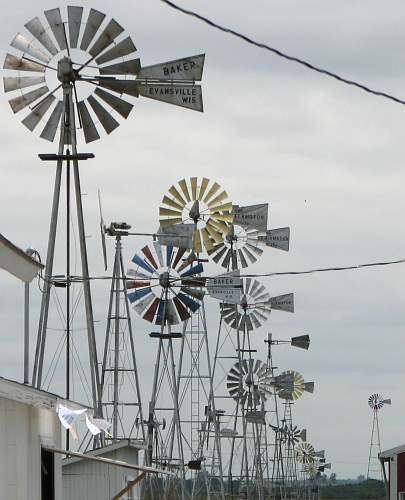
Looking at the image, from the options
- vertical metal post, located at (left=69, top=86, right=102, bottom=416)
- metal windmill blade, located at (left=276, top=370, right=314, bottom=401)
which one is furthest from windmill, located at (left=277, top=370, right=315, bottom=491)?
vertical metal post, located at (left=69, top=86, right=102, bottom=416)

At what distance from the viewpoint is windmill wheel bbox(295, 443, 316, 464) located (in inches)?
5689

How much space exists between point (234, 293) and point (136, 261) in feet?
10.3

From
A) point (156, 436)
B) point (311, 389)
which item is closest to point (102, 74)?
point (156, 436)

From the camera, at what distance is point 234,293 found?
45.9m

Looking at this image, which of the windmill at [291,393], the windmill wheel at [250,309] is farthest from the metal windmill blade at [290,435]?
the windmill wheel at [250,309]

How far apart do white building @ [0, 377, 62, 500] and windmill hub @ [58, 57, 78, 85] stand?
7.73 meters

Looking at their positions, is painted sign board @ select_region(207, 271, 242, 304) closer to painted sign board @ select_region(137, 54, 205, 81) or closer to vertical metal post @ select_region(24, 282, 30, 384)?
painted sign board @ select_region(137, 54, 205, 81)

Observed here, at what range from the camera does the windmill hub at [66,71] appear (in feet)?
85.5

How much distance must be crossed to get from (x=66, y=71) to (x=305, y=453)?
122m

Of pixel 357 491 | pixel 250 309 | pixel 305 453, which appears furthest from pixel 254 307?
pixel 357 491

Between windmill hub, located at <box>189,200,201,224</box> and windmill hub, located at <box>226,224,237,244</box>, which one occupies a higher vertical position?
windmill hub, located at <box>226,224,237,244</box>

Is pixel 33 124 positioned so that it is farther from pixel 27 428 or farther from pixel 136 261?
pixel 136 261

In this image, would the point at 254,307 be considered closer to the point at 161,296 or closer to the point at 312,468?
the point at 161,296

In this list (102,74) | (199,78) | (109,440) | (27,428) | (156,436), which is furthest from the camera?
(156,436)
